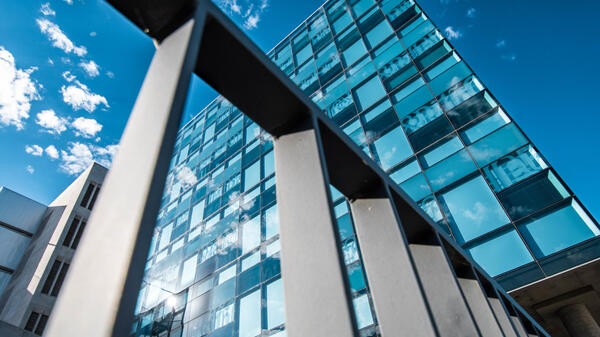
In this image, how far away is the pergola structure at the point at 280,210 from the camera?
0.85 meters

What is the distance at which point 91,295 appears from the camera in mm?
812

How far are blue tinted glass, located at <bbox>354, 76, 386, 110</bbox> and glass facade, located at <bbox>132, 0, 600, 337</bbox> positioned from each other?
0.06 meters

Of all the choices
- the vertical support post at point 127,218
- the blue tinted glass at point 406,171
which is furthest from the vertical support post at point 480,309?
the blue tinted glass at point 406,171

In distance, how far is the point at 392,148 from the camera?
14258 millimetres

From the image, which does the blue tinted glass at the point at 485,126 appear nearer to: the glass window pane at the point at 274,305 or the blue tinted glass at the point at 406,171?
the blue tinted glass at the point at 406,171

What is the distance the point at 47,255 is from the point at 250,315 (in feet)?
59.2

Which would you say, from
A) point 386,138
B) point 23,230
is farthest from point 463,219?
point 23,230

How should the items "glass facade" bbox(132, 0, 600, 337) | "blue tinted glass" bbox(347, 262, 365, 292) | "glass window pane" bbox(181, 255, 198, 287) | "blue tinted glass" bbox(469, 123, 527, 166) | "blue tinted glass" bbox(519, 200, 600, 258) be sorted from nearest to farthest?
"blue tinted glass" bbox(519, 200, 600, 258), "glass facade" bbox(132, 0, 600, 337), "blue tinted glass" bbox(469, 123, 527, 166), "blue tinted glass" bbox(347, 262, 365, 292), "glass window pane" bbox(181, 255, 198, 287)

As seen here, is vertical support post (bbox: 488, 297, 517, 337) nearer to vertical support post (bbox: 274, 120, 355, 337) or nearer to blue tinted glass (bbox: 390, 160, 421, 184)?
vertical support post (bbox: 274, 120, 355, 337)

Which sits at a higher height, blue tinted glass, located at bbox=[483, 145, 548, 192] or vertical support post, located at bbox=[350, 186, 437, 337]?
blue tinted glass, located at bbox=[483, 145, 548, 192]

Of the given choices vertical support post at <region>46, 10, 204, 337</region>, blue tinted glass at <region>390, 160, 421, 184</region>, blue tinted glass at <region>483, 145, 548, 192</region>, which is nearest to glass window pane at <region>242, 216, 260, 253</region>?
blue tinted glass at <region>390, 160, 421, 184</region>

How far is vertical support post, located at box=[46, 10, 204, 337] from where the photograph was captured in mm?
789

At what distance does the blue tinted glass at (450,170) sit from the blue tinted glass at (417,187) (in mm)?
217

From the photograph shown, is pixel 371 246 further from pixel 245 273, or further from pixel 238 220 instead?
pixel 238 220
